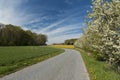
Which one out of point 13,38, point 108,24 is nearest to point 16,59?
point 108,24

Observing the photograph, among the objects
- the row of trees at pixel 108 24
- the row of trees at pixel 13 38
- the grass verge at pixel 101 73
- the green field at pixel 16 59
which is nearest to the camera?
the grass verge at pixel 101 73

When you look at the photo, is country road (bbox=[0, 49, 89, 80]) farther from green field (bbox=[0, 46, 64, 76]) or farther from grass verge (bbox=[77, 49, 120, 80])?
green field (bbox=[0, 46, 64, 76])

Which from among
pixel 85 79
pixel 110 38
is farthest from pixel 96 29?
pixel 85 79

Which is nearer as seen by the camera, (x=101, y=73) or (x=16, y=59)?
(x=101, y=73)


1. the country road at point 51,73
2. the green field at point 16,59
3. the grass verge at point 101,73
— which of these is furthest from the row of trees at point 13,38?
the grass verge at point 101,73

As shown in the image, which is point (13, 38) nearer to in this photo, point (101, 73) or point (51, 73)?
point (51, 73)

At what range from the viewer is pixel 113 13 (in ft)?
56.5

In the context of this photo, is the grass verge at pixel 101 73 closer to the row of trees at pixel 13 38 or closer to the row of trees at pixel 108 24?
the row of trees at pixel 108 24

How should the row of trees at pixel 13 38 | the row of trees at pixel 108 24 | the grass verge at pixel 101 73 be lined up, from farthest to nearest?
the row of trees at pixel 13 38, the row of trees at pixel 108 24, the grass verge at pixel 101 73

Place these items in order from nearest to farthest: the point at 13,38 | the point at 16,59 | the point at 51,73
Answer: the point at 51,73, the point at 16,59, the point at 13,38

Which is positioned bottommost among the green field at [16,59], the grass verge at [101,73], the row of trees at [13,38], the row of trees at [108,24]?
the grass verge at [101,73]

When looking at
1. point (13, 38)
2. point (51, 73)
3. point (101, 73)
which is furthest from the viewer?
point (13, 38)

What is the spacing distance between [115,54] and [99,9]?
426 cm

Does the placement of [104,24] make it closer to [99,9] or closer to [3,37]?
[99,9]
